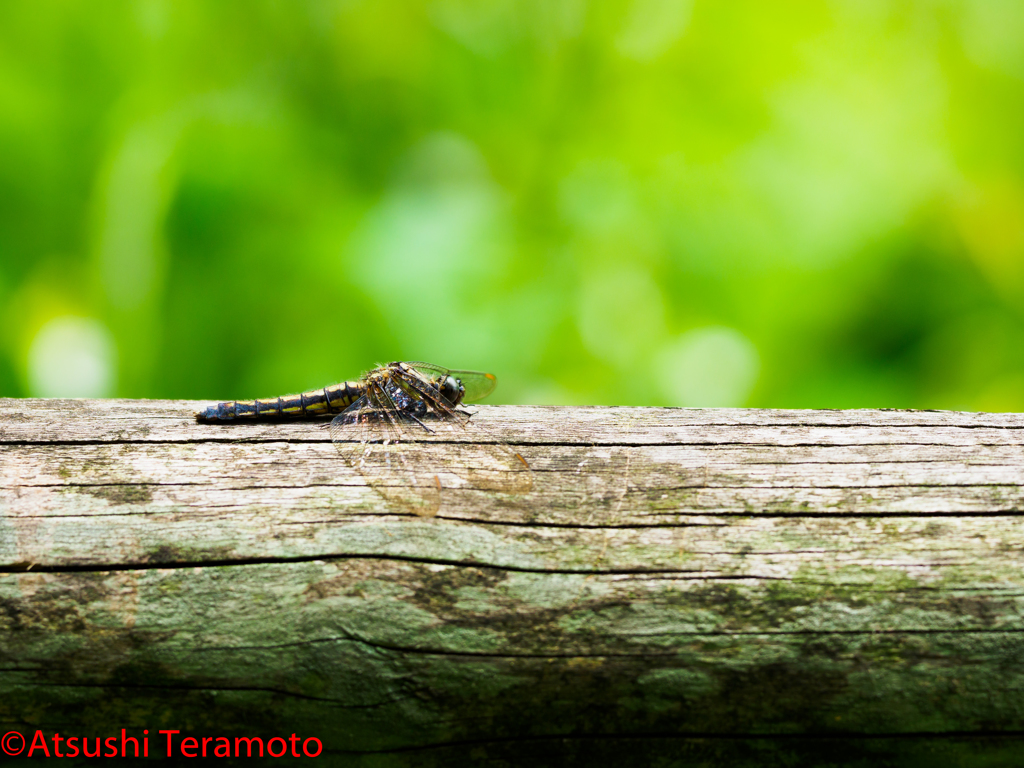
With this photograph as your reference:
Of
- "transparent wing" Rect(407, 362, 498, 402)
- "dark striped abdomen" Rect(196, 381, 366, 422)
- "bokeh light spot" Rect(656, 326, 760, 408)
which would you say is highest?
"bokeh light spot" Rect(656, 326, 760, 408)

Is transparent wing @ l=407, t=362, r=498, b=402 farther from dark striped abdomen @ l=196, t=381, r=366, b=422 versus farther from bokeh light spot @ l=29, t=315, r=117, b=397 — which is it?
bokeh light spot @ l=29, t=315, r=117, b=397

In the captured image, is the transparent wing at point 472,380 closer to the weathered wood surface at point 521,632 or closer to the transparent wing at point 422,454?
the transparent wing at point 422,454

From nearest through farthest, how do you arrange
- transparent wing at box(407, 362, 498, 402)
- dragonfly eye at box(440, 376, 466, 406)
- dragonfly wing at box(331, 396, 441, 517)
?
dragonfly wing at box(331, 396, 441, 517) < dragonfly eye at box(440, 376, 466, 406) < transparent wing at box(407, 362, 498, 402)

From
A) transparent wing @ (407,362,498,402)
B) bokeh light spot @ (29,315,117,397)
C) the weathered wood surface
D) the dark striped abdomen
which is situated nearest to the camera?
the weathered wood surface

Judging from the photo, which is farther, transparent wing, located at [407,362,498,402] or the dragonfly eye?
transparent wing, located at [407,362,498,402]

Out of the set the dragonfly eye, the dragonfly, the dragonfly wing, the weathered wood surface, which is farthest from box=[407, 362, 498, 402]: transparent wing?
the weathered wood surface

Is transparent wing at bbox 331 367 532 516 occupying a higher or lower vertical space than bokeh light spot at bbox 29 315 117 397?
lower
